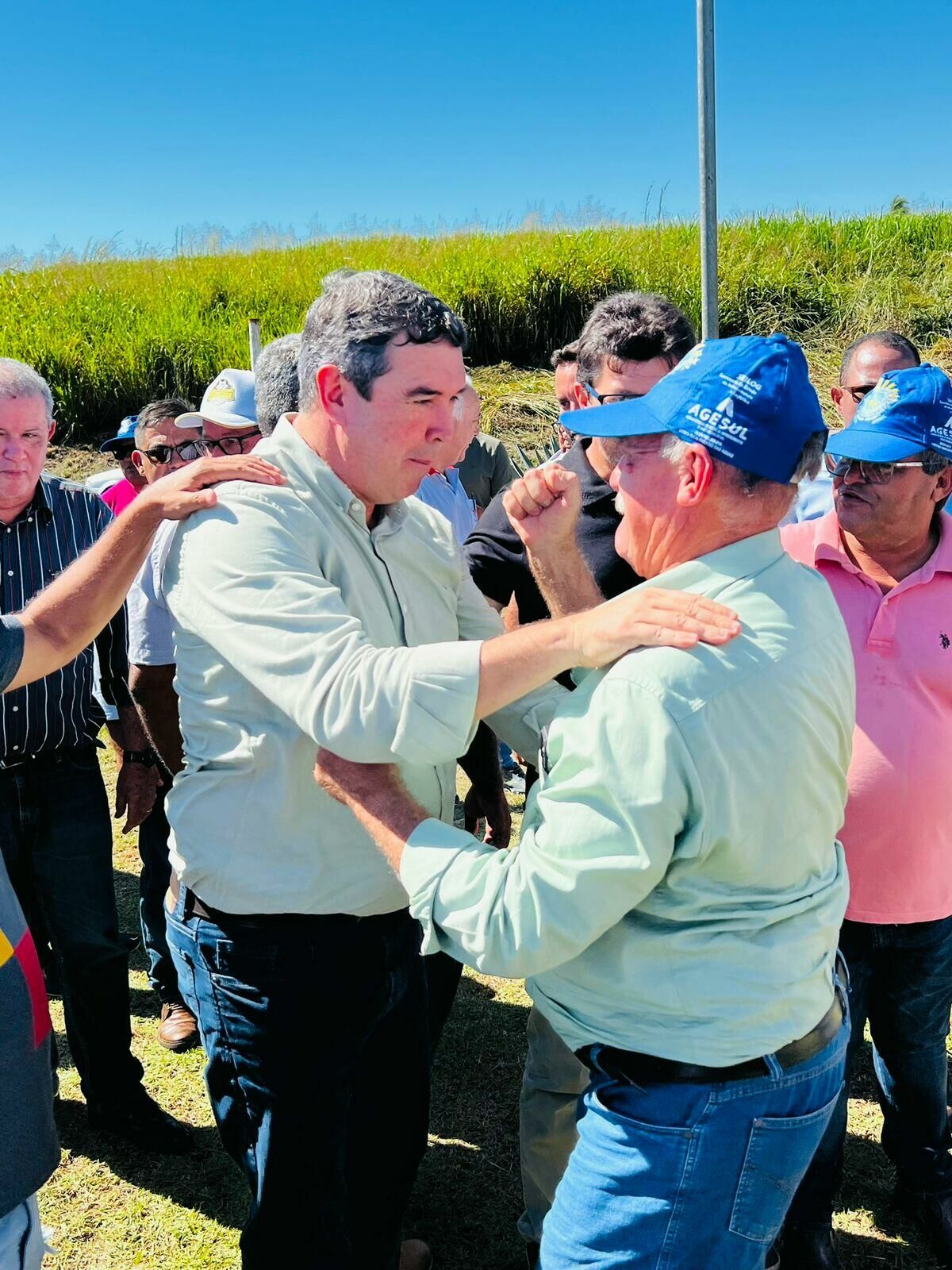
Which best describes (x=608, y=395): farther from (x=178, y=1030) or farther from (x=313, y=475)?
(x=178, y=1030)

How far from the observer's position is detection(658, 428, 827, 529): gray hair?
1.57 meters

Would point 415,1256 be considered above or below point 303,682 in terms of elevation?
below

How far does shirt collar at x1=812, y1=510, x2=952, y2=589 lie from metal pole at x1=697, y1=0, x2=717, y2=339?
1.55 meters

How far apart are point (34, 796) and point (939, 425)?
2673 millimetres

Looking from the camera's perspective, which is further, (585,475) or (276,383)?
(276,383)

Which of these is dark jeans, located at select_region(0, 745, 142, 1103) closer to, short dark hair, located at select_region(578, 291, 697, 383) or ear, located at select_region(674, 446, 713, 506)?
short dark hair, located at select_region(578, 291, 697, 383)

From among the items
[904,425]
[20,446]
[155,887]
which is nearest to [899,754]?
[904,425]

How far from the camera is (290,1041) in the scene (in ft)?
6.87

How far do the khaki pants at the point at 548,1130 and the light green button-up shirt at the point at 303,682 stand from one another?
823 mm

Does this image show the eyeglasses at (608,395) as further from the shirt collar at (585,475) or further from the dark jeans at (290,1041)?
the dark jeans at (290,1041)

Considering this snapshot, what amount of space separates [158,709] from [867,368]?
304cm

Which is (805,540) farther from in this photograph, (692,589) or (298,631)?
(298,631)

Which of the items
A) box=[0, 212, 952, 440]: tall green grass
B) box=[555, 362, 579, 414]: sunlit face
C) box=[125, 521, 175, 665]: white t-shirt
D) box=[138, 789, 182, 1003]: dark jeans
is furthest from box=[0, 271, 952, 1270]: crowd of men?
box=[0, 212, 952, 440]: tall green grass

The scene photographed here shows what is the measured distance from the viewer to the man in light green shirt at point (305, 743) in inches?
73.1
